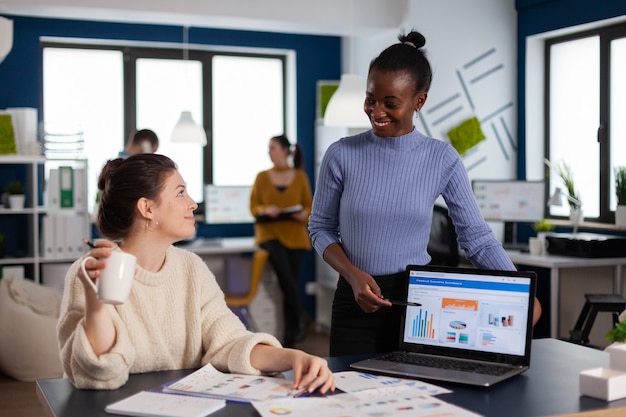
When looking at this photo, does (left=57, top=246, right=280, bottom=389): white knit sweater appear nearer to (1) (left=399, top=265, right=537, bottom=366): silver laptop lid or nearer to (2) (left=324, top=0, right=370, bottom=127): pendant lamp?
(1) (left=399, top=265, right=537, bottom=366): silver laptop lid

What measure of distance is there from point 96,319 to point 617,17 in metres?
4.51

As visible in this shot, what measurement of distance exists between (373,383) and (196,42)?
18.1 ft

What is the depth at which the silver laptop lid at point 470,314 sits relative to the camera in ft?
6.83

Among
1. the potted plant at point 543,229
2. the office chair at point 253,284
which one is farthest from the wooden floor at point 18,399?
the potted plant at point 543,229

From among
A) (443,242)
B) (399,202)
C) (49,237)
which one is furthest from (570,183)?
(399,202)

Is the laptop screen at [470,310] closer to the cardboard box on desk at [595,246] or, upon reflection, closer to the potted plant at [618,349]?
the potted plant at [618,349]

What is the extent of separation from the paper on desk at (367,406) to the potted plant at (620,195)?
3.90m

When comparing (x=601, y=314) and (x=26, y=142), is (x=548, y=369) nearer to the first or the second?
(x=601, y=314)

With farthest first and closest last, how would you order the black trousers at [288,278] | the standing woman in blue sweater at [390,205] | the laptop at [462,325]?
the black trousers at [288,278]
the standing woman in blue sweater at [390,205]
the laptop at [462,325]

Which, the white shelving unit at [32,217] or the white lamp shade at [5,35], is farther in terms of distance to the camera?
the white shelving unit at [32,217]

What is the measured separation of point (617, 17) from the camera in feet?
17.8

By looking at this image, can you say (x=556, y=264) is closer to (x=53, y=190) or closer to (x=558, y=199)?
(x=558, y=199)

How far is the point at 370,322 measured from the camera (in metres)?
2.41

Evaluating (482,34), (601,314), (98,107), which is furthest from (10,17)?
(601,314)
